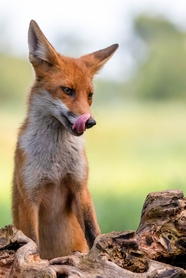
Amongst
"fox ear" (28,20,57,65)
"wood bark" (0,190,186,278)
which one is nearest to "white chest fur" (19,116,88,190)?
"fox ear" (28,20,57,65)

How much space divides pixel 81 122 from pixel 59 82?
15.7 inches

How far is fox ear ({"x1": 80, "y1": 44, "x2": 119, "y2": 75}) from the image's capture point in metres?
3.84

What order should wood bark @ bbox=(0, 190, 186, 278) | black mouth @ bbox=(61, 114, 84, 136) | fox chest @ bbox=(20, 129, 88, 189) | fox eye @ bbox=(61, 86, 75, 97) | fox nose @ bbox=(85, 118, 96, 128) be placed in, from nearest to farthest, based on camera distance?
wood bark @ bbox=(0, 190, 186, 278), fox nose @ bbox=(85, 118, 96, 128), black mouth @ bbox=(61, 114, 84, 136), fox eye @ bbox=(61, 86, 75, 97), fox chest @ bbox=(20, 129, 88, 189)

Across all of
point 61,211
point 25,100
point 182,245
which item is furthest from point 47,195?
point 182,245

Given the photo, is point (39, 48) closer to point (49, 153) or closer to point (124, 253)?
point (49, 153)

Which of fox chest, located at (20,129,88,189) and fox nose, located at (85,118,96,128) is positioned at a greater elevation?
fox nose, located at (85,118,96,128)

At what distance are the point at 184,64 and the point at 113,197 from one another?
6.07ft

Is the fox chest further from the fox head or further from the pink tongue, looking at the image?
the pink tongue

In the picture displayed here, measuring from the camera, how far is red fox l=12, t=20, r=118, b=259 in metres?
3.62

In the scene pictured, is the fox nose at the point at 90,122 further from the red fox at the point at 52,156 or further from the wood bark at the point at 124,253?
the wood bark at the point at 124,253

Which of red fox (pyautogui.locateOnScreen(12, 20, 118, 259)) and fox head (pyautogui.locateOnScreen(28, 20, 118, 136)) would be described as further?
red fox (pyautogui.locateOnScreen(12, 20, 118, 259))

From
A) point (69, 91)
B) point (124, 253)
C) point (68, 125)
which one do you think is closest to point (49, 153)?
point (68, 125)

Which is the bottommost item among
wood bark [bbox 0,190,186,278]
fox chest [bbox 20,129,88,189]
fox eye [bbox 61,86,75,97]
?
wood bark [bbox 0,190,186,278]

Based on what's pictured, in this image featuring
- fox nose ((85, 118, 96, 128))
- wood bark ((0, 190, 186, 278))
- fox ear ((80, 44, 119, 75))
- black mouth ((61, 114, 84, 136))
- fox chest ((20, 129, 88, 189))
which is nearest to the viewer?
wood bark ((0, 190, 186, 278))
